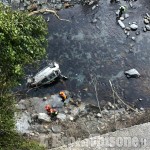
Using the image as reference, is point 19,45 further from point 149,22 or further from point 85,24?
point 149,22

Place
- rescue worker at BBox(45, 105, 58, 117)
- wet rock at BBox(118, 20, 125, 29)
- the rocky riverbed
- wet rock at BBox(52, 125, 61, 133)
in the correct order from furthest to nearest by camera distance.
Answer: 1. wet rock at BBox(118, 20, 125, 29)
2. rescue worker at BBox(45, 105, 58, 117)
3. wet rock at BBox(52, 125, 61, 133)
4. the rocky riverbed

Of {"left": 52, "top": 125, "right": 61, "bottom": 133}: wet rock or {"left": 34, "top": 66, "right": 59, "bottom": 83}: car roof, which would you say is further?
{"left": 34, "top": 66, "right": 59, "bottom": 83}: car roof

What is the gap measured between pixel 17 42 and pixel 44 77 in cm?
747

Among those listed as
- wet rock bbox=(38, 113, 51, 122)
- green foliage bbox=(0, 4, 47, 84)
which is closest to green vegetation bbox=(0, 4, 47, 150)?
green foliage bbox=(0, 4, 47, 84)

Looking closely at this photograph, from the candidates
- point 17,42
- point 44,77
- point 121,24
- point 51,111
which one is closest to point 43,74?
point 44,77

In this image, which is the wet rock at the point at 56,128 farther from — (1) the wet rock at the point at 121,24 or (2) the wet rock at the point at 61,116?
(1) the wet rock at the point at 121,24

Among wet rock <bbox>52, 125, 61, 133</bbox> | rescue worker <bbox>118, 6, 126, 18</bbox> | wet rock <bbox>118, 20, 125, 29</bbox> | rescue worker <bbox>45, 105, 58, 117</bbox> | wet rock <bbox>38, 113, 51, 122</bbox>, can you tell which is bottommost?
wet rock <bbox>52, 125, 61, 133</bbox>

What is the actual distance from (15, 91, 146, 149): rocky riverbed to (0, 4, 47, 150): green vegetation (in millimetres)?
3826

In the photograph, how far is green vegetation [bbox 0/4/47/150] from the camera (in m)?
11.6

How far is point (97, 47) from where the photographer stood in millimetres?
21500

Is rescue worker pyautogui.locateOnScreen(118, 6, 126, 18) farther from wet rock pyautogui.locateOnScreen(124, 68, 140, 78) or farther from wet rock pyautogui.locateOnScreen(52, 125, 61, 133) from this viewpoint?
wet rock pyautogui.locateOnScreen(52, 125, 61, 133)

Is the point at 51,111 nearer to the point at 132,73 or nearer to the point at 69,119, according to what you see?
the point at 69,119

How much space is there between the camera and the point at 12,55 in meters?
11.6

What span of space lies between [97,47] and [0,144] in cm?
1098
